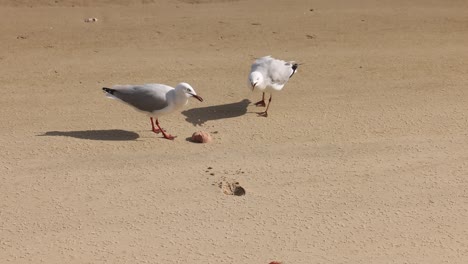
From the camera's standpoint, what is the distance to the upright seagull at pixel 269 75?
556cm

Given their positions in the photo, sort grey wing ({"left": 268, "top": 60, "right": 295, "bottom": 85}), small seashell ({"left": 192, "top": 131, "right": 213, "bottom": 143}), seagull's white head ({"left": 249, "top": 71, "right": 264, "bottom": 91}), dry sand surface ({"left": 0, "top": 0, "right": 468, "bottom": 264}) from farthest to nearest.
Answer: grey wing ({"left": 268, "top": 60, "right": 295, "bottom": 85}) < seagull's white head ({"left": 249, "top": 71, "right": 264, "bottom": 91}) < small seashell ({"left": 192, "top": 131, "right": 213, "bottom": 143}) < dry sand surface ({"left": 0, "top": 0, "right": 468, "bottom": 264})

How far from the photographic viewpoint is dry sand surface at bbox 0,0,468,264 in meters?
3.94

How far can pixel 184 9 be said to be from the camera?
27.2ft

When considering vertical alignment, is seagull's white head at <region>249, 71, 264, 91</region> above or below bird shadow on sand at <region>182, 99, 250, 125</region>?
above

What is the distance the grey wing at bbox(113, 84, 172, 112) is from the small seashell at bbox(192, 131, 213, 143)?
307mm

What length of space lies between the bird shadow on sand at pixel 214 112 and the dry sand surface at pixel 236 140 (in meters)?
0.02

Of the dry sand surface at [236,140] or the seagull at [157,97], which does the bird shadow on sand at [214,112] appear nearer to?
the dry sand surface at [236,140]

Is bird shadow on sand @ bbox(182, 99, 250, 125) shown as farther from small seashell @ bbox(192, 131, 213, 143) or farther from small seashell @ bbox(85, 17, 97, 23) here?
small seashell @ bbox(85, 17, 97, 23)

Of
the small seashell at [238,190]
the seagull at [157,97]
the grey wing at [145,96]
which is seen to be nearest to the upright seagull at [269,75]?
the seagull at [157,97]

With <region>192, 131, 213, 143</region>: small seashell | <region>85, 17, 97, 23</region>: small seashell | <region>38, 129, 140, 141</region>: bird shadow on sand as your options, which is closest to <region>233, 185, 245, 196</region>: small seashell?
<region>192, 131, 213, 143</region>: small seashell

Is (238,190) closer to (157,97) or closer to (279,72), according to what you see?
(157,97)

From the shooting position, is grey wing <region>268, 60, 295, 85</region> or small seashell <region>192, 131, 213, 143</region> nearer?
small seashell <region>192, 131, 213, 143</region>

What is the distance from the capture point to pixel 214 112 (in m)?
5.72

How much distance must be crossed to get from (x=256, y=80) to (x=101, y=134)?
125 centimetres
